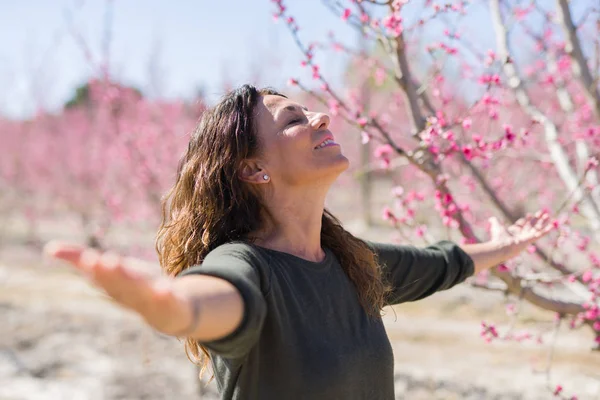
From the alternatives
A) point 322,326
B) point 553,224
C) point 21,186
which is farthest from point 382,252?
point 21,186

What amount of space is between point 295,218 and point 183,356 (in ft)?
15.4

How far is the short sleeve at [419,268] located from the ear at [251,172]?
47cm

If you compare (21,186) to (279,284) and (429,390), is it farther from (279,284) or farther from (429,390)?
(279,284)

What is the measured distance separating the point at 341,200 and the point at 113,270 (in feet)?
63.2

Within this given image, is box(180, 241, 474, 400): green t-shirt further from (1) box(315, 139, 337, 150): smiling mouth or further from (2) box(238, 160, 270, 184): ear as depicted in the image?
(1) box(315, 139, 337, 150): smiling mouth

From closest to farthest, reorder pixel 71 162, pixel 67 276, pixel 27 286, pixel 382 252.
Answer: pixel 382 252
pixel 27 286
pixel 67 276
pixel 71 162

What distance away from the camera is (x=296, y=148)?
1.74 m

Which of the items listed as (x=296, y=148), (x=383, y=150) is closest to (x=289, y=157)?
(x=296, y=148)

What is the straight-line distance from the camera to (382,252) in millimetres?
2039

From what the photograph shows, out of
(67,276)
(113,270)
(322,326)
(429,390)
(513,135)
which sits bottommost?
(67,276)

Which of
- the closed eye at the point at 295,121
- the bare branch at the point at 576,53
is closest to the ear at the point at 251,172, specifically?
the closed eye at the point at 295,121

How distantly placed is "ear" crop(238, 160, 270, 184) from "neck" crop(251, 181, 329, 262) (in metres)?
0.06

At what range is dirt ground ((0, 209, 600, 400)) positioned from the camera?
16.9ft

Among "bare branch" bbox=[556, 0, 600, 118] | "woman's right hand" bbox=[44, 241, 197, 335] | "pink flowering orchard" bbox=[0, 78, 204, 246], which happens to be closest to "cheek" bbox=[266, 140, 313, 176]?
"woman's right hand" bbox=[44, 241, 197, 335]
